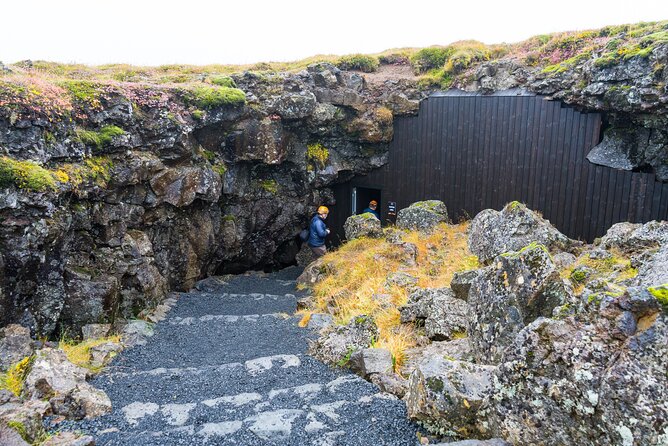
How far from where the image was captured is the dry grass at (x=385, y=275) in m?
8.19

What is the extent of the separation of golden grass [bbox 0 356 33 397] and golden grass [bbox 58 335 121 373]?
76 cm

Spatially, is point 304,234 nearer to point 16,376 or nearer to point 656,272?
point 16,376

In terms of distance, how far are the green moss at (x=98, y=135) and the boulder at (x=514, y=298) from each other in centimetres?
877

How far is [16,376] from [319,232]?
10016 millimetres

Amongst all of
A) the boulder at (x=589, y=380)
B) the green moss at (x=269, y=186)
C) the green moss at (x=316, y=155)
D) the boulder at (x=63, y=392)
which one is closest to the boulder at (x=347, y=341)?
the boulder at (x=63, y=392)

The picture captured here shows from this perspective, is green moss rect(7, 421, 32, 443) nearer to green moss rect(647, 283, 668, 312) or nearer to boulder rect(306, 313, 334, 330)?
green moss rect(647, 283, 668, 312)

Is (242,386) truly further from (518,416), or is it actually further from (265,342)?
(518,416)

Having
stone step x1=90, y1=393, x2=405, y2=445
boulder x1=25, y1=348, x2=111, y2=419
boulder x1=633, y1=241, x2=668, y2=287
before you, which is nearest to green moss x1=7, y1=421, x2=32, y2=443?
stone step x1=90, y1=393, x2=405, y2=445

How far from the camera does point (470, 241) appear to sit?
11.1 meters

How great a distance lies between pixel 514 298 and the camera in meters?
5.10

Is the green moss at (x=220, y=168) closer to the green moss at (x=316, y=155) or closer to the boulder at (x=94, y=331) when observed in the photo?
the green moss at (x=316, y=155)

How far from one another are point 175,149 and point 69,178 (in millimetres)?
3454

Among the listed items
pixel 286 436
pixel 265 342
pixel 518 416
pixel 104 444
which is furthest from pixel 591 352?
pixel 265 342

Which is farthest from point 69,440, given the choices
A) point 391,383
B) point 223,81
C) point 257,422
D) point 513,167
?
point 513,167
